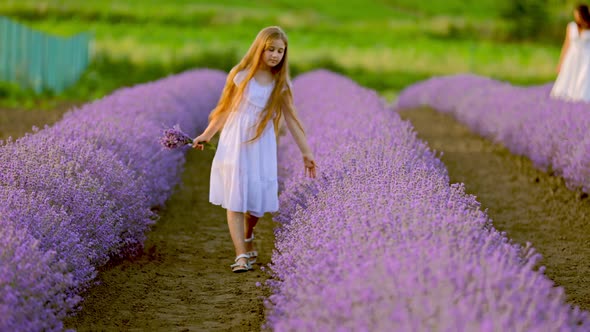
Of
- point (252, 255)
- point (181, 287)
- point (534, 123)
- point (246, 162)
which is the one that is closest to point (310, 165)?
point (246, 162)

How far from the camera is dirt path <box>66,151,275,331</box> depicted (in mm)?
4824

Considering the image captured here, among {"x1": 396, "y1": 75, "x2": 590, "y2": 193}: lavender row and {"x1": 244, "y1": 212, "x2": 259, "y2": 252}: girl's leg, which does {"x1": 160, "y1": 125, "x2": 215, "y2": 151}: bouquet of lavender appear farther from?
{"x1": 396, "y1": 75, "x2": 590, "y2": 193}: lavender row

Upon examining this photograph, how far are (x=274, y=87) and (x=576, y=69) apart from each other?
7.58m

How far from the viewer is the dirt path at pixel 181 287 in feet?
15.8

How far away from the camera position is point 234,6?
5078cm

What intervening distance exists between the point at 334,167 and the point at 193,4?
148ft

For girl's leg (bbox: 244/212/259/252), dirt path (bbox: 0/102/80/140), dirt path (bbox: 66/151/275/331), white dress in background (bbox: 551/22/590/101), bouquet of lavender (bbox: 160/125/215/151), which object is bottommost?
dirt path (bbox: 0/102/80/140)

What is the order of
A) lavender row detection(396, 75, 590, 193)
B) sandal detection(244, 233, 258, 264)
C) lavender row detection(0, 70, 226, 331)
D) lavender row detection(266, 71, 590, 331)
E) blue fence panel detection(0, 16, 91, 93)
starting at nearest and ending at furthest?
lavender row detection(266, 71, 590, 331) → lavender row detection(0, 70, 226, 331) → sandal detection(244, 233, 258, 264) → lavender row detection(396, 75, 590, 193) → blue fence panel detection(0, 16, 91, 93)

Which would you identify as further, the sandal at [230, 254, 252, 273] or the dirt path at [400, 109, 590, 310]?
the dirt path at [400, 109, 590, 310]

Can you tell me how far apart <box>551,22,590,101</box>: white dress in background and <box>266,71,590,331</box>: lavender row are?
23.4 ft

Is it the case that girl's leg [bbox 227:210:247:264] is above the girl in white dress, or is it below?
below

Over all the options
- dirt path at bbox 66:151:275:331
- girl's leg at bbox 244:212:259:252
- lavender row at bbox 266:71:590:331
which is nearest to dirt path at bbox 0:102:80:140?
dirt path at bbox 66:151:275:331

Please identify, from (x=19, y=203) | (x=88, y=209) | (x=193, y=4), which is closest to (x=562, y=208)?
(x=88, y=209)

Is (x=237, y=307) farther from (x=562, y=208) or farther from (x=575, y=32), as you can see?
(x=575, y=32)
